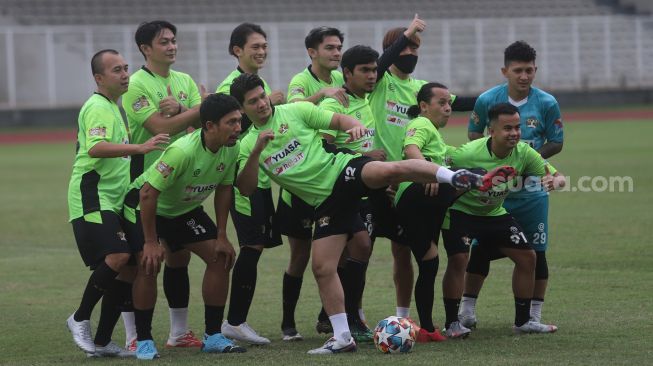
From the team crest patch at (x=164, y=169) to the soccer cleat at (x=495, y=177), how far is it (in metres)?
2.26

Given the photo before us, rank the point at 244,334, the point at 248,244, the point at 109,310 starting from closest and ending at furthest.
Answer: the point at 109,310 < the point at 244,334 < the point at 248,244

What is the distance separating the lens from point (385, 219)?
8.91 m

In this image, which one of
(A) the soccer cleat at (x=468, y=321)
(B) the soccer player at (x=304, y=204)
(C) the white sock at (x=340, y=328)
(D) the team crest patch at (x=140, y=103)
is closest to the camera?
(C) the white sock at (x=340, y=328)

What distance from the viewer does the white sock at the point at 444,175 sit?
7180mm

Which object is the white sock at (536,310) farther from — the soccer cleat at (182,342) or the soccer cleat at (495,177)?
the soccer cleat at (182,342)

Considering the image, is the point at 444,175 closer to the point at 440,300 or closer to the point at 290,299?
the point at 290,299

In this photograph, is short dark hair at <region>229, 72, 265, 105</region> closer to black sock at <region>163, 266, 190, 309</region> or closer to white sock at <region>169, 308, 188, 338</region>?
black sock at <region>163, 266, 190, 309</region>

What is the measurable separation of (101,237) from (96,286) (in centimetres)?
40

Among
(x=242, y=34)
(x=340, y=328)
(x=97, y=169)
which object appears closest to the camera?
(x=340, y=328)

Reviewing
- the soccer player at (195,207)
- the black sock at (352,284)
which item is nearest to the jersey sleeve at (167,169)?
the soccer player at (195,207)

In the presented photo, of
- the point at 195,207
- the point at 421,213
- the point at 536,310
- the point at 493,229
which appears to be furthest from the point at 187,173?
the point at 536,310

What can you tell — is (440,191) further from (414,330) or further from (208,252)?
(208,252)

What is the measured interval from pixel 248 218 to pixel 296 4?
3883 cm

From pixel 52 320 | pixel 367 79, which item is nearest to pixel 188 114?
pixel 367 79
